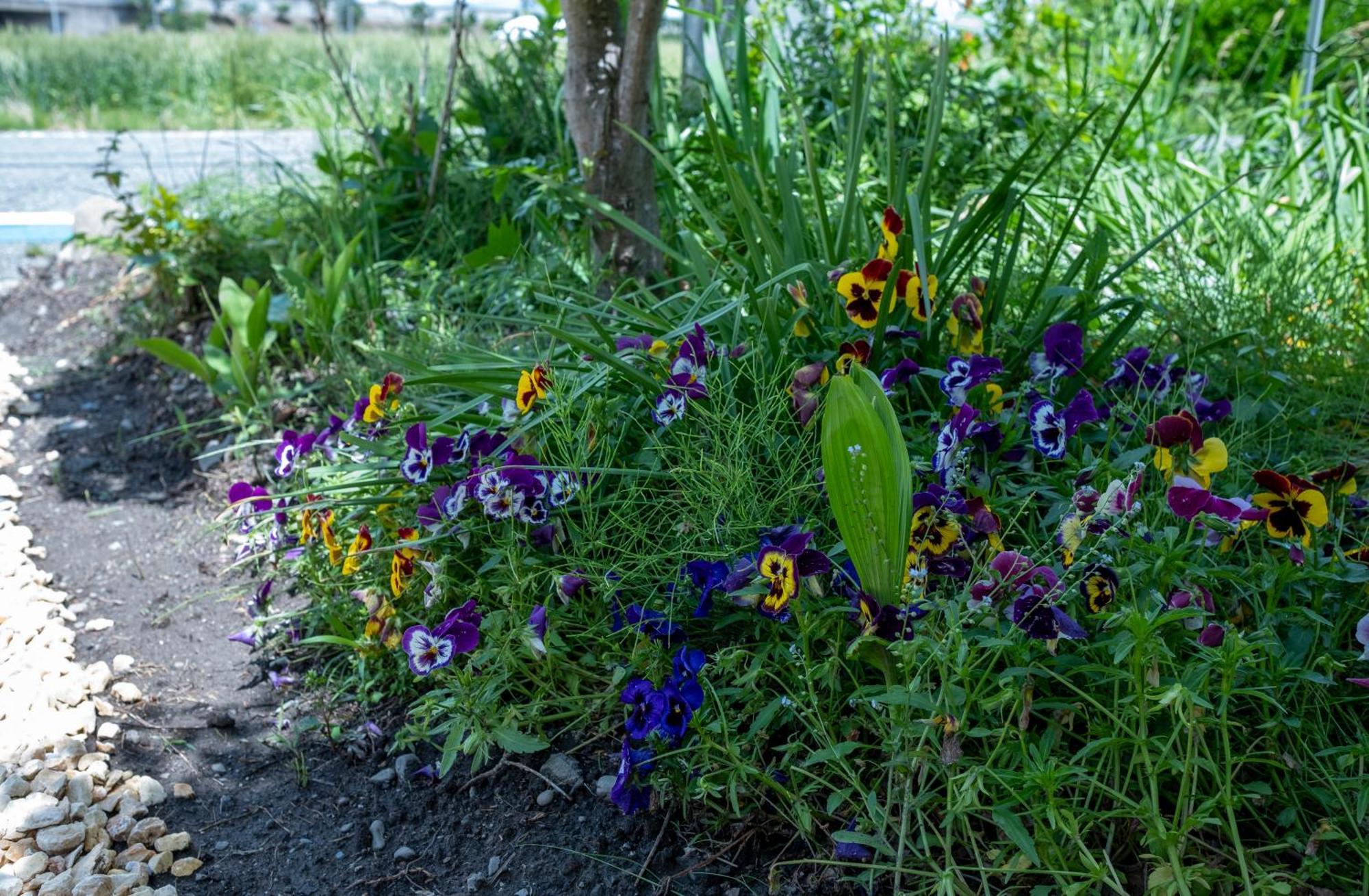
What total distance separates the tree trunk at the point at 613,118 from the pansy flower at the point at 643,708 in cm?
170

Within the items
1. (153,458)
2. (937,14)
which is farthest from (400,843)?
(937,14)

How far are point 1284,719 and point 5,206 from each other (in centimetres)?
833

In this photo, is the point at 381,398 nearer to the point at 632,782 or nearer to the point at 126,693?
the point at 126,693

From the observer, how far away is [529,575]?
1.95 m

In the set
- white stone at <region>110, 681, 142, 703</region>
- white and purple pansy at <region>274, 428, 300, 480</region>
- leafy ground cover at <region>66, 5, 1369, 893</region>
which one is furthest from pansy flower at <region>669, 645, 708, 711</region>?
white stone at <region>110, 681, 142, 703</region>

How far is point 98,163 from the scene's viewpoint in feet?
17.3

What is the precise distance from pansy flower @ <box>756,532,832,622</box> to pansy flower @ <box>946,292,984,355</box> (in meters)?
0.71

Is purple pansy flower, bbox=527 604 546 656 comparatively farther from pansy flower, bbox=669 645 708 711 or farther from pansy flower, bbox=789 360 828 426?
pansy flower, bbox=789 360 828 426

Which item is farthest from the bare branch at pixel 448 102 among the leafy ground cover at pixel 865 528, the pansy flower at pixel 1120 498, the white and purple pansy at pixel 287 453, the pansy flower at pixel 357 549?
the pansy flower at pixel 1120 498

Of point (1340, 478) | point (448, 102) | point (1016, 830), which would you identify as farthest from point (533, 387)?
point (448, 102)

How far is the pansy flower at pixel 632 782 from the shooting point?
175cm

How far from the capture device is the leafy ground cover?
5.04 ft

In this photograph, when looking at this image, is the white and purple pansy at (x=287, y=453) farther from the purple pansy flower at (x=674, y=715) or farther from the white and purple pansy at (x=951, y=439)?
the white and purple pansy at (x=951, y=439)

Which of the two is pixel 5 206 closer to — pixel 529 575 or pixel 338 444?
pixel 338 444
